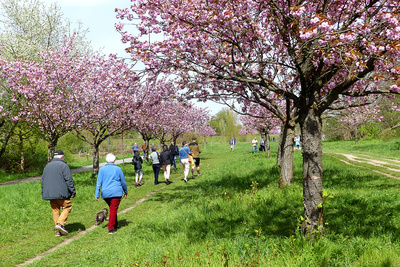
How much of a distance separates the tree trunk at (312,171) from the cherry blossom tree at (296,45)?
0.02 metres

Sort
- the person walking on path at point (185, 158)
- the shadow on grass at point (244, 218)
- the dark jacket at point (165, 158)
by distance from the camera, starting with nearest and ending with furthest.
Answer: the shadow on grass at point (244, 218), the dark jacket at point (165, 158), the person walking on path at point (185, 158)

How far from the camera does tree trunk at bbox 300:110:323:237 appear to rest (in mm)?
4789

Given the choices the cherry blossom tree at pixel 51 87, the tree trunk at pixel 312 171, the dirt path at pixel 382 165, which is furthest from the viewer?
the cherry blossom tree at pixel 51 87

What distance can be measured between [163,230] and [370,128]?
44.7 meters

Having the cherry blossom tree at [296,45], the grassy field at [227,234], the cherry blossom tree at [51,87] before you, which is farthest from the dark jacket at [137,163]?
the cherry blossom tree at [296,45]

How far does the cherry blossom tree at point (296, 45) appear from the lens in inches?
188

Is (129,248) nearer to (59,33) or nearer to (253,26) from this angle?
(253,26)

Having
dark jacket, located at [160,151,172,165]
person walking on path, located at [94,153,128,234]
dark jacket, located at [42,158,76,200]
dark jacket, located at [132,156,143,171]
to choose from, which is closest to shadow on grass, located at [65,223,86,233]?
dark jacket, located at [42,158,76,200]

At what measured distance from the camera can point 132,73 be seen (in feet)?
25.0

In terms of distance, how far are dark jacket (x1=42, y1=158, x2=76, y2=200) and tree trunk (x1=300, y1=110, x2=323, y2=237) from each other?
18.7 feet

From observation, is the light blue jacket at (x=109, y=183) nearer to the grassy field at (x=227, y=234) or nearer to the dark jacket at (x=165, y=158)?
the grassy field at (x=227, y=234)

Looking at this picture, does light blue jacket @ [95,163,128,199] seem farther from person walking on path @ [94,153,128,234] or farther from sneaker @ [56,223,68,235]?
sneaker @ [56,223,68,235]

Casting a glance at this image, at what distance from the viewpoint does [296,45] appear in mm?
5297

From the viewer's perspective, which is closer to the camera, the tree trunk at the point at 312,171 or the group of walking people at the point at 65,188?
the tree trunk at the point at 312,171
